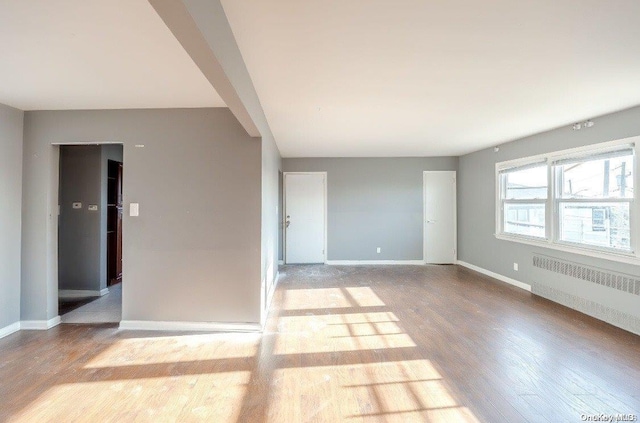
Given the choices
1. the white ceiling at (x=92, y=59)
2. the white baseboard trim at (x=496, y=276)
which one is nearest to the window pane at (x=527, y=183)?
the white baseboard trim at (x=496, y=276)

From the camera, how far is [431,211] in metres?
6.51

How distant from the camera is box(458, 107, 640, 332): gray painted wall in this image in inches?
124

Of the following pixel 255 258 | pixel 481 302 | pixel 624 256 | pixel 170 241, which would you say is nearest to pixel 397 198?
pixel 481 302

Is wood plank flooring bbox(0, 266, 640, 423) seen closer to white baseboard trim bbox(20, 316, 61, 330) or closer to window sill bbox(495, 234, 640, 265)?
white baseboard trim bbox(20, 316, 61, 330)

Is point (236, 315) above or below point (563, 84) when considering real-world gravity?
below

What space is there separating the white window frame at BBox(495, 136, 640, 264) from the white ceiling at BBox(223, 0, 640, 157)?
409mm

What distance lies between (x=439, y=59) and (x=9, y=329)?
4628 mm

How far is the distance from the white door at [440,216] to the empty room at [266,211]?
100 cm

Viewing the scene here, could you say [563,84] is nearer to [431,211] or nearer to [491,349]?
[491,349]

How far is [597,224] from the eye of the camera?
11.5 feet

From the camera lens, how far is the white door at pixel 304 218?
6449 millimetres

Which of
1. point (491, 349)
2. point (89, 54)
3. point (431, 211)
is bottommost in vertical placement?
point (491, 349)

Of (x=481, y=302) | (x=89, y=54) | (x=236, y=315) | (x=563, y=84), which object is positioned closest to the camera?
(x=89, y=54)

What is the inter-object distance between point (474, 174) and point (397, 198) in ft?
5.07
